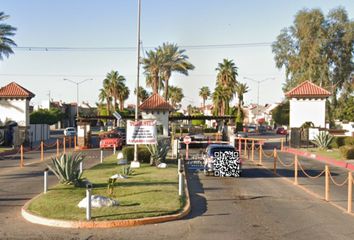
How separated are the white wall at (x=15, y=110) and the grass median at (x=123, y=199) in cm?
3209

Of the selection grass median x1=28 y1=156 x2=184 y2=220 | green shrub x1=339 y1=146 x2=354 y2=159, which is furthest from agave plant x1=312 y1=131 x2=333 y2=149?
grass median x1=28 y1=156 x2=184 y2=220

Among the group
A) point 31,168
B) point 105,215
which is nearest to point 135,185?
point 105,215

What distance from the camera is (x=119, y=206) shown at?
12.9 metres

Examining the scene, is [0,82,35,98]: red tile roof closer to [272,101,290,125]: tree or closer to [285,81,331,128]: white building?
[285,81,331,128]: white building

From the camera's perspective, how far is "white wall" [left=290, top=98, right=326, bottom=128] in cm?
5109

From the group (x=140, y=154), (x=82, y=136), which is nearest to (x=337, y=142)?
(x=82, y=136)

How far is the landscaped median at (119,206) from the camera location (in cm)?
1143

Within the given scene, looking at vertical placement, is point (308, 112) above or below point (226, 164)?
above

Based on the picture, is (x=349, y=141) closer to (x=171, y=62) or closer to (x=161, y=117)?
(x=161, y=117)

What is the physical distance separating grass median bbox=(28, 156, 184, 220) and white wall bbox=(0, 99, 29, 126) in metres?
32.1

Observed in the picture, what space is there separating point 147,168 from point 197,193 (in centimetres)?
709

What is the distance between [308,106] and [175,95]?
93170 millimetres

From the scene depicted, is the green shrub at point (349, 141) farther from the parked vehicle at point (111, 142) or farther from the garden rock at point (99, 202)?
the garden rock at point (99, 202)

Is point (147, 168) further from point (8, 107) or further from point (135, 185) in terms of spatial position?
point (8, 107)
